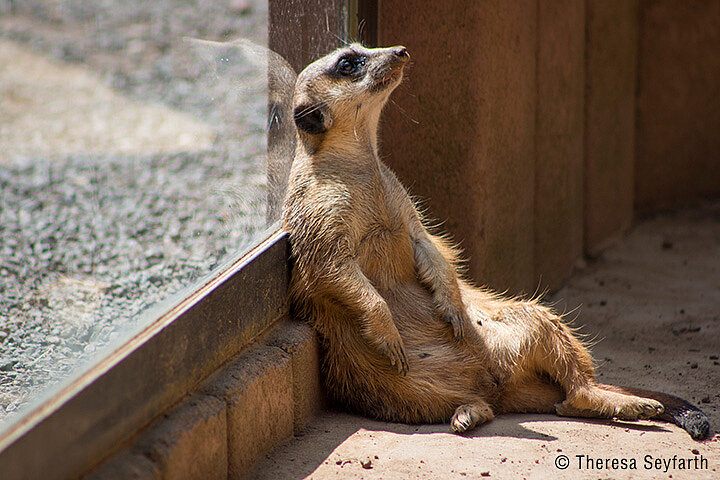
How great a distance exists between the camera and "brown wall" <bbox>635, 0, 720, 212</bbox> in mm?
6984

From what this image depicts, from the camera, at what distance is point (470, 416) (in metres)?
3.02

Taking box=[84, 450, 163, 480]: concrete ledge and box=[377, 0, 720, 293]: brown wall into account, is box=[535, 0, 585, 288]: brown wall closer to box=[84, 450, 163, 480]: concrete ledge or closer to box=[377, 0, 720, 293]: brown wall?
box=[377, 0, 720, 293]: brown wall

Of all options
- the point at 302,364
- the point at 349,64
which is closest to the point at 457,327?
the point at 302,364

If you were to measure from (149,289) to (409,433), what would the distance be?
173 cm

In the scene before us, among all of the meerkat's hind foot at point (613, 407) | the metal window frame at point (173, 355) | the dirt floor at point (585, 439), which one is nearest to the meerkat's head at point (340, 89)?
the metal window frame at point (173, 355)

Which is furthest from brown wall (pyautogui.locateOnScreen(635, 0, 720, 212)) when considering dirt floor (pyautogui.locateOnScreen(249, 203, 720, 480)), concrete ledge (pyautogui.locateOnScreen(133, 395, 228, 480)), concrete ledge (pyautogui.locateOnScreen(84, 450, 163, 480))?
concrete ledge (pyautogui.locateOnScreen(84, 450, 163, 480))

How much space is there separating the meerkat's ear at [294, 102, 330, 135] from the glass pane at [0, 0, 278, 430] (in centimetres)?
47

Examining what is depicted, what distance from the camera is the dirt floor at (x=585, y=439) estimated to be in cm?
267

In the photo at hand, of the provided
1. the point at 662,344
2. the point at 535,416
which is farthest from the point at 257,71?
the point at 662,344

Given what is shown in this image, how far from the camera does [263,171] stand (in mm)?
3811

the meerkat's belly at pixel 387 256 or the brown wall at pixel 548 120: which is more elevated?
the brown wall at pixel 548 120

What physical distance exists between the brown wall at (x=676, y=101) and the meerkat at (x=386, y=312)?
4.33 m

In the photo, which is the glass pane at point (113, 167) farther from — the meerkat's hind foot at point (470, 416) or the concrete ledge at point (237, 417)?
the meerkat's hind foot at point (470, 416)

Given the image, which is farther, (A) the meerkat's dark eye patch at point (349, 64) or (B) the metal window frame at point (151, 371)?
(A) the meerkat's dark eye patch at point (349, 64)
